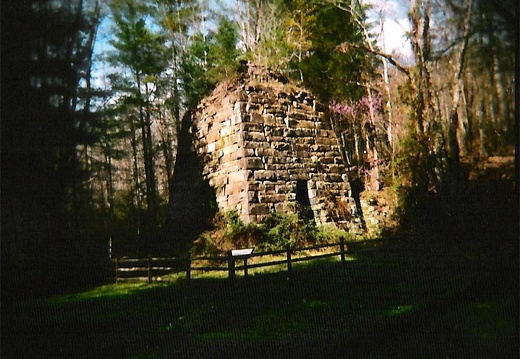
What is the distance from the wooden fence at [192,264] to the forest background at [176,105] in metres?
0.47

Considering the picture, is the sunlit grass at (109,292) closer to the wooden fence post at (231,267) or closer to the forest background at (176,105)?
the forest background at (176,105)

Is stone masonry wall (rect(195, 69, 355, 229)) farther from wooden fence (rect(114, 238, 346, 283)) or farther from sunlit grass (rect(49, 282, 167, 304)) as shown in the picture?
sunlit grass (rect(49, 282, 167, 304))

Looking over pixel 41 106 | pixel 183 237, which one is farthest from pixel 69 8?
pixel 183 237

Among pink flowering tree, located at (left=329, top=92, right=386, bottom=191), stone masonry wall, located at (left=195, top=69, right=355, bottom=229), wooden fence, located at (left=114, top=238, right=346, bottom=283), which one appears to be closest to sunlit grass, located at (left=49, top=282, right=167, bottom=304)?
wooden fence, located at (left=114, top=238, right=346, bottom=283)

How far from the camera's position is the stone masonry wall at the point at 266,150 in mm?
8328

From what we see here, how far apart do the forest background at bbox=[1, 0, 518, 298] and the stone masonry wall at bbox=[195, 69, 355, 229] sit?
0.94 metres

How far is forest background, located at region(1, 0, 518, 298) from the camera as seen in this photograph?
12.7 ft

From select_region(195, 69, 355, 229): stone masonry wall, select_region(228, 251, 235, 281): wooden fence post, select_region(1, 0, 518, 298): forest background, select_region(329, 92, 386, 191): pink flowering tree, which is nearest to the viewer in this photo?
select_region(1, 0, 518, 298): forest background

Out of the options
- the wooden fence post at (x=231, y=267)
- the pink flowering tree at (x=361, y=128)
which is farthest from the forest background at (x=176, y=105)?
the wooden fence post at (x=231, y=267)

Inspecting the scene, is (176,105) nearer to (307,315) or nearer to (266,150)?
(266,150)

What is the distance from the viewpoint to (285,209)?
8.24 m

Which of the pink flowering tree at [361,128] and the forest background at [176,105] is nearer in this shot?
the forest background at [176,105]

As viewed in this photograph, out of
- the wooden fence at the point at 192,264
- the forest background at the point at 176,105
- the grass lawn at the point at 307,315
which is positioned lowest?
the grass lawn at the point at 307,315

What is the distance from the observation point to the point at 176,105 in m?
9.24
